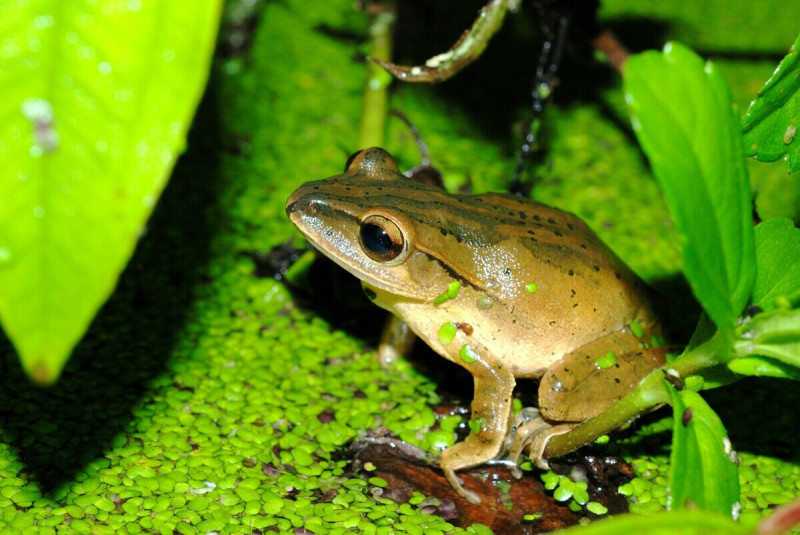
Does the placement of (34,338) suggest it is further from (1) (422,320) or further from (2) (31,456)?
(1) (422,320)

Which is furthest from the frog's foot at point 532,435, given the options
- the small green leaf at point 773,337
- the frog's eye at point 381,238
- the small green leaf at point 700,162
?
the small green leaf at point 700,162

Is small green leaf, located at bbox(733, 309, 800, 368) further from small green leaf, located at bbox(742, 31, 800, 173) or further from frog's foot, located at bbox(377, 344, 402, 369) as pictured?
frog's foot, located at bbox(377, 344, 402, 369)

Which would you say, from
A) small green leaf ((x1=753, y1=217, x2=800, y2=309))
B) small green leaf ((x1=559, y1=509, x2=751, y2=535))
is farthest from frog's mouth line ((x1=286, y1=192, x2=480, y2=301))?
small green leaf ((x1=559, y1=509, x2=751, y2=535))

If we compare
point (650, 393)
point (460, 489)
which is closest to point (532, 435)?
point (460, 489)

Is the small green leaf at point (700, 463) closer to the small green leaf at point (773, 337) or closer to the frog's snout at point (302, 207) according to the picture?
the small green leaf at point (773, 337)

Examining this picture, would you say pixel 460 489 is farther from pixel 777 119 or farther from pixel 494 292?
pixel 777 119

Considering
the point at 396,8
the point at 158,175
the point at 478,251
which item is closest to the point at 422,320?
the point at 478,251
